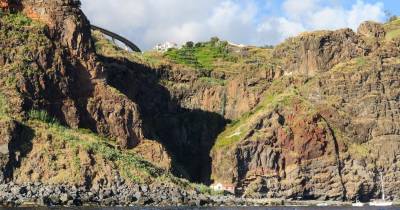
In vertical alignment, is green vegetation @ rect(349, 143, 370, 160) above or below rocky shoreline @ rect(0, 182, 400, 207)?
above

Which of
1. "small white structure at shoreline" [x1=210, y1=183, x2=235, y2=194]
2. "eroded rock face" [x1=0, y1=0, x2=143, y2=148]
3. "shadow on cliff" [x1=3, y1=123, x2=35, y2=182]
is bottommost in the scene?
"small white structure at shoreline" [x1=210, y1=183, x2=235, y2=194]

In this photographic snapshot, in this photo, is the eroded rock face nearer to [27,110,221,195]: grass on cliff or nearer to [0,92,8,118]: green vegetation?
[27,110,221,195]: grass on cliff

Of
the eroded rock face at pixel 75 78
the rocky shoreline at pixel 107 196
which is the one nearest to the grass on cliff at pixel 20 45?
the eroded rock face at pixel 75 78

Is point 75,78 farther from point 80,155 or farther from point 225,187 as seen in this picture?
point 225,187

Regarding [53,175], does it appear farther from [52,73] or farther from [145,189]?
[52,73]

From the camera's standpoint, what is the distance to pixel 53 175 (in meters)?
142

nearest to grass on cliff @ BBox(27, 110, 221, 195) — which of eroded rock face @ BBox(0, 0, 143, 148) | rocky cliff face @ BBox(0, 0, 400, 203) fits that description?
rocky cliff face @ BBox(0, 0, 400, 203)

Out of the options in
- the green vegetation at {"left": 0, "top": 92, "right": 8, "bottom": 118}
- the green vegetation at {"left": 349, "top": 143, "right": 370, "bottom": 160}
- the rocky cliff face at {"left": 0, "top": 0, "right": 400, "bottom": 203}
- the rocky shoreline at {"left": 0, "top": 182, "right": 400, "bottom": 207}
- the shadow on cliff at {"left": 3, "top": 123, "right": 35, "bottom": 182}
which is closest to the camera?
the rocky shoreline at {"left": 0, "top": 182, "right": 400, "bottom": 207}

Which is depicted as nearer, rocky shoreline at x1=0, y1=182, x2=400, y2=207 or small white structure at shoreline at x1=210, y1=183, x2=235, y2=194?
rocky shoreline at x1=0, y1=182, x2=400, y2=207

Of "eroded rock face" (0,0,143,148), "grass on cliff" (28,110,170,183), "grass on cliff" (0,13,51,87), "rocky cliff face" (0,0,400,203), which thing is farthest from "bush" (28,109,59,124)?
"grass on cliff" (0,13,51,87)

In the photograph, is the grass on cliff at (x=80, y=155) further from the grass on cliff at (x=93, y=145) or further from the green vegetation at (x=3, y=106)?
the green vegetation at (x=3, y=106)

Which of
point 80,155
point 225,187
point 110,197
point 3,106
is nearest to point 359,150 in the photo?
point 225,187

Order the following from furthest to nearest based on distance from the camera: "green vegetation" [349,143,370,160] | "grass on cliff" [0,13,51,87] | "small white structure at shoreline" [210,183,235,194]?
"green vegetation" [349,143,370,160] → "small white structure at shoreline" [210,183,235,194] → "grass on cliff" [0,13,51,87]

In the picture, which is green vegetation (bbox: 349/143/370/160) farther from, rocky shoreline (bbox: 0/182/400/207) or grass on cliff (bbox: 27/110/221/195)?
grass on cliff (bbox: 27/110/221/195)
